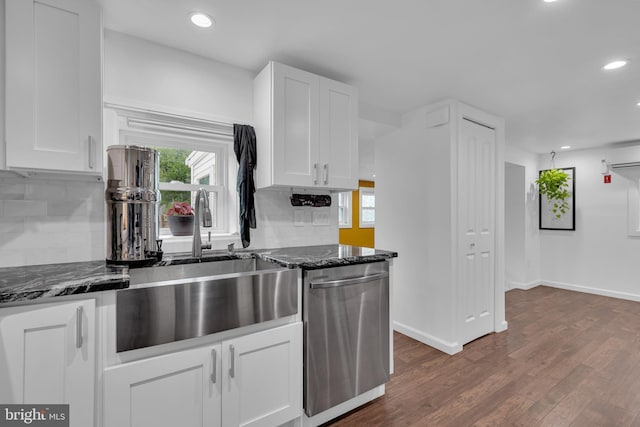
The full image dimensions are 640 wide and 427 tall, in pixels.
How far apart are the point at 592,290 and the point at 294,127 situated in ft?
18.7

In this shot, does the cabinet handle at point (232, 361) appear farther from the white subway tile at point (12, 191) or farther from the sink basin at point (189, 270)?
the white subway tile at point (12, 191)

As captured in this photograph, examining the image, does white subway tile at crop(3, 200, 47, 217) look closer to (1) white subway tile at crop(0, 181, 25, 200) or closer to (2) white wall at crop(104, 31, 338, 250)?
(1) white subway tile at crop(0, 181, 25, 200)

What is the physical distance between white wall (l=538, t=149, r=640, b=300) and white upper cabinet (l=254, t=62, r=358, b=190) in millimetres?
4791

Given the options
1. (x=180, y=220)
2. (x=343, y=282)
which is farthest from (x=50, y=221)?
(x=343, y=282)

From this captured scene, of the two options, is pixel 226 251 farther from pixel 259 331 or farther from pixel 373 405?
pixel 373 405

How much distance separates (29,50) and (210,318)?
150cm

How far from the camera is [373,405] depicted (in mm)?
2010

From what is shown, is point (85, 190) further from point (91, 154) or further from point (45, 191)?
point (91, 154)

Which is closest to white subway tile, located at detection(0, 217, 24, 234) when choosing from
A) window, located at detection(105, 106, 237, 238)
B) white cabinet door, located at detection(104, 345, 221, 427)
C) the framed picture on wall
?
window, located at detection(105, 106, 237, 238)

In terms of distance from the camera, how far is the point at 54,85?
1392 millimetres

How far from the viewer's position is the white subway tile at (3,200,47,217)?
1.55 meters

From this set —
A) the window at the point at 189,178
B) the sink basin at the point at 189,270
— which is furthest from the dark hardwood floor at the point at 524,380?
the window at the point at 189,178

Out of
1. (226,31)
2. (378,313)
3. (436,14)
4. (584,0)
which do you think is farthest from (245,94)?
(584,0)

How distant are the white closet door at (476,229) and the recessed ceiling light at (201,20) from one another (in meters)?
Result: 2.33
